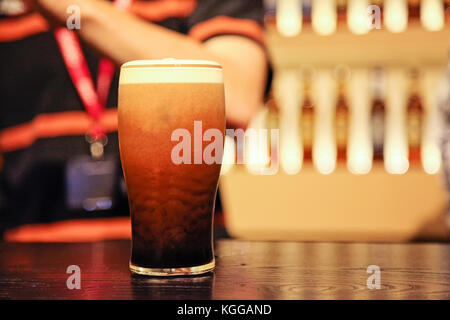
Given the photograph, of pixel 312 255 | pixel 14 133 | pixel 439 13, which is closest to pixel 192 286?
pixel 312 255

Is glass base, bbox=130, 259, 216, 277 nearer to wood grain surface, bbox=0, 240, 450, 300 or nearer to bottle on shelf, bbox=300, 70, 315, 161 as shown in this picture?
wood grain surface, bbox=0, 240, 450, 300

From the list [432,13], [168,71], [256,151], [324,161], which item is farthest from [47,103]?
[432,13]

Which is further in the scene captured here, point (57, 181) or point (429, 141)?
point (429, 141)

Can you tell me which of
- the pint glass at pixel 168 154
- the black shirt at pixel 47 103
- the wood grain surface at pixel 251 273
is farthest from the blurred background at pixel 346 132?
the pint glass at pixel 168 154

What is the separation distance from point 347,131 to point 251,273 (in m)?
1.94

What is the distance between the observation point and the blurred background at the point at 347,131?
223cm

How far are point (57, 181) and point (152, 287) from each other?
0.69 meters

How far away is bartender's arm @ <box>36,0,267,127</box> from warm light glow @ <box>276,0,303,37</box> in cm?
126

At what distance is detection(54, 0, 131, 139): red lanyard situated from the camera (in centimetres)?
110

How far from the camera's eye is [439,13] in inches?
95.5

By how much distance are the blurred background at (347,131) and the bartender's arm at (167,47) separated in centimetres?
92

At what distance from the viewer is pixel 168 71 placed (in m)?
0.59

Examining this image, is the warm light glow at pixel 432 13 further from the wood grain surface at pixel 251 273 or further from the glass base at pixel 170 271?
the glass base at pixel 170 271

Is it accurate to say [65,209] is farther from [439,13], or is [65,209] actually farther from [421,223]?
[439,13]
